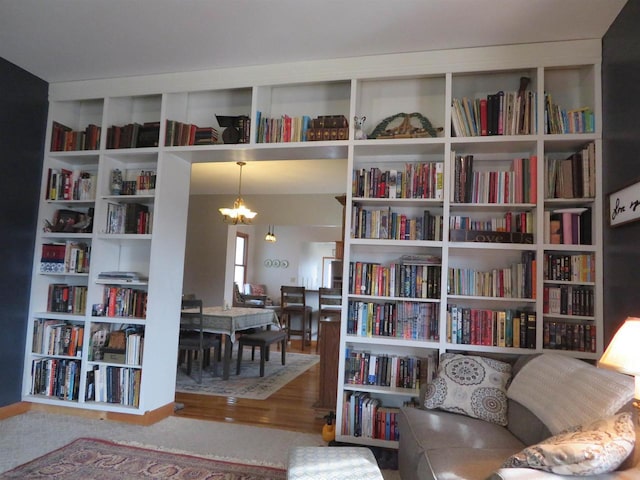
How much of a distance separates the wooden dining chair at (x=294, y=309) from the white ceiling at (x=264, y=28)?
5152 mm

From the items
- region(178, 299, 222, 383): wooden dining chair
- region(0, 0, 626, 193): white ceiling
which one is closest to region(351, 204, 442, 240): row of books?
region(0, 0, 626, 193): white ceiling

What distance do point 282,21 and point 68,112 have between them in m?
2.37

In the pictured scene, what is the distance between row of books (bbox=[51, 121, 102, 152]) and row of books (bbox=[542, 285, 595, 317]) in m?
3.60

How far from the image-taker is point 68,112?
3902 mm

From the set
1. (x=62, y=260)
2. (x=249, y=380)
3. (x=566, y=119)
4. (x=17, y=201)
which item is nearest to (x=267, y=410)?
(x=249, y=380)

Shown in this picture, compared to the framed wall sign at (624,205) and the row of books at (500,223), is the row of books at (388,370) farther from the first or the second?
the framed wall sign at (624,205)

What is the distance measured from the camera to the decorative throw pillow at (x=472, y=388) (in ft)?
7.48

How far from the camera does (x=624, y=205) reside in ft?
7.45

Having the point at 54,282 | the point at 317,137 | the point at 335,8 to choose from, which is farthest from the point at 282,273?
the point at 335,8

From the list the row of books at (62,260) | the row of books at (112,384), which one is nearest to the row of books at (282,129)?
the row of books at (62,260)

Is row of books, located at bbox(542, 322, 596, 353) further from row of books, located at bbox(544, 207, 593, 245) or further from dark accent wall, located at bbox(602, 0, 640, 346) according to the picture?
row of books, located at bbox(544, 207, 593, 245)

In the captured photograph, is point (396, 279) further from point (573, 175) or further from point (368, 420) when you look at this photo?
point (573, 175)

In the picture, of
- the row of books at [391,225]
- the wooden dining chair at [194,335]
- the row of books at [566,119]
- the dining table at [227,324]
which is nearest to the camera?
the row of books at [566,119]

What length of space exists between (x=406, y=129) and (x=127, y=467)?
2.80 m
